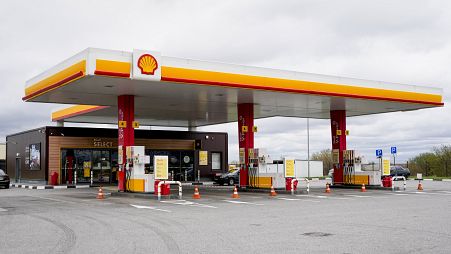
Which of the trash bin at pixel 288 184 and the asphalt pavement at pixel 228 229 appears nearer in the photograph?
the asphalt pavement at pixel 228 229

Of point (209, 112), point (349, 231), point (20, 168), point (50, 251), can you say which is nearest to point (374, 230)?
point (349, 231)

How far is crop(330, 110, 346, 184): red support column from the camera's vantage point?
3119cm

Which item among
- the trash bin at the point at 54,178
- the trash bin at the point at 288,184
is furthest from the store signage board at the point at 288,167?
the trash bin at the point at 54,178

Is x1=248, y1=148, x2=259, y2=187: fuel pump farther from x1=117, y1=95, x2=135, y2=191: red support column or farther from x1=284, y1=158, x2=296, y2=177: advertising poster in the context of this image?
x1=117, y1=95, x2=135, y2=191: red support column

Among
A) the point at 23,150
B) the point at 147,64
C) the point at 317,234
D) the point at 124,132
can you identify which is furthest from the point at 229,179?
the point at 317,234

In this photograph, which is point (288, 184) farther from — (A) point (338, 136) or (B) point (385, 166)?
(A) point (338, 136)

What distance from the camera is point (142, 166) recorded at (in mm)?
23203

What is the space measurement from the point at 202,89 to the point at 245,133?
5.16 metres

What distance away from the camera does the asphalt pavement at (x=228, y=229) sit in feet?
30.0

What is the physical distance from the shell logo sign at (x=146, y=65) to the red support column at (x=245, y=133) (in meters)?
8.56

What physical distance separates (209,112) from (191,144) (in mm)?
6565

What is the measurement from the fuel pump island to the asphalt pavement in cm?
549

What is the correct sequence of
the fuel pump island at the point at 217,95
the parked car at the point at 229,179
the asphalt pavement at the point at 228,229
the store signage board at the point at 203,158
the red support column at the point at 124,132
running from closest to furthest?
the asphalt pavement at the point at 228,229 → the fuel pump island at the point at 217,95 → the red support column at the point at 124,132 → the parked car at the point at 229,179 → the store signage board at the point at 203,158

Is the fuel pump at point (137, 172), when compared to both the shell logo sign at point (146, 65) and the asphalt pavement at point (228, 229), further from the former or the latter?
the asphalt pavement at point (228, 229)
